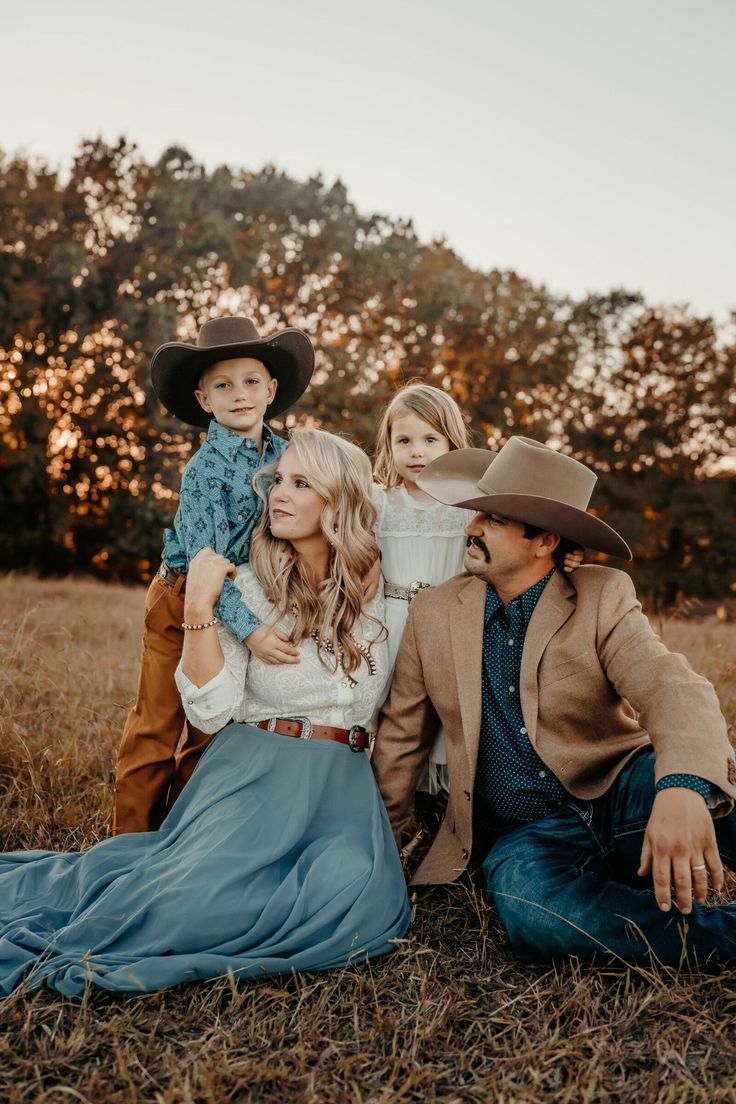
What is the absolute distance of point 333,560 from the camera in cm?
353

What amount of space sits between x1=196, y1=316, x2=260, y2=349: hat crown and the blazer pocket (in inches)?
78.0

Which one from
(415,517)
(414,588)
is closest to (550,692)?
(414,588)

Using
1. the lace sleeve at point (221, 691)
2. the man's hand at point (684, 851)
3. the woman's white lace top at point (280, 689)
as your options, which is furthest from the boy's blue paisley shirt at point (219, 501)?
the man's hand at point (684, 851)

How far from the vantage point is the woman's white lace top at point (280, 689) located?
3174 mm

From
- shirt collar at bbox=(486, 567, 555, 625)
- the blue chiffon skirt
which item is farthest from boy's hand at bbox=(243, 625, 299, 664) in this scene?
shirt collar at bbox=(486, 567, 555, 625)

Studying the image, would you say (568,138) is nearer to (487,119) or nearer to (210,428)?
(487,119)

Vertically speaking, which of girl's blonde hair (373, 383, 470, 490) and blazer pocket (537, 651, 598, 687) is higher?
girl's blonde hair (373, 383, 470, 490)

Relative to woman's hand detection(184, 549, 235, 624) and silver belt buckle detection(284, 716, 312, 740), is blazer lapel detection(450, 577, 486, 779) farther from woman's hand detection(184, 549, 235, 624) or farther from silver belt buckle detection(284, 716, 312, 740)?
woman's hand detection(184, 549, 235, 624)

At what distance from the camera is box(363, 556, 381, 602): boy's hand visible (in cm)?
350

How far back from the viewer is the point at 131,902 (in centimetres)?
278

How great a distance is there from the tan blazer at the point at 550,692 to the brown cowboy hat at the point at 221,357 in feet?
4.60

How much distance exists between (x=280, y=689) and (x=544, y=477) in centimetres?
129

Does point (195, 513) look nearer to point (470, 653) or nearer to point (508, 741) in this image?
point (470, 653)

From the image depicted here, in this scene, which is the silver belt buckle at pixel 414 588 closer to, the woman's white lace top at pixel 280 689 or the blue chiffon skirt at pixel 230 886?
the woman's white lace top at pixel 280 689
